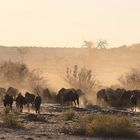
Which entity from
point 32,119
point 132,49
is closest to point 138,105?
point 32,119

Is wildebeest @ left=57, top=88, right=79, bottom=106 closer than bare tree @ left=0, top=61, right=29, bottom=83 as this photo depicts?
Yes

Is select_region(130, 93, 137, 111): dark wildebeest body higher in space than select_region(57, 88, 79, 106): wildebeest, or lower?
lower

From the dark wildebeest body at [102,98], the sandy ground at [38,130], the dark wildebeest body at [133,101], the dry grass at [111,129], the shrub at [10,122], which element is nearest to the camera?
the sandy ground at [38,130]

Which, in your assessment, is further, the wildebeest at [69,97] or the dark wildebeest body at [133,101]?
the wildebeest at [69,97]

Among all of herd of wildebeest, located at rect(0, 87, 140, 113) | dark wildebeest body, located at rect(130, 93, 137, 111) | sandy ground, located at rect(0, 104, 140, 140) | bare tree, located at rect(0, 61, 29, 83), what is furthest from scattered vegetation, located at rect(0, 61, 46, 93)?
sandy ground, located at rect(0, 104, 140, 140)

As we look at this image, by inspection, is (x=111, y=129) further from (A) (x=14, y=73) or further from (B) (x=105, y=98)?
(A) (x=14, y=73)

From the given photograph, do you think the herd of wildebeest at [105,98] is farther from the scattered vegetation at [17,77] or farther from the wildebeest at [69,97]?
the scattered vegetation at [17,77]

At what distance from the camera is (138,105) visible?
45094 millimetres

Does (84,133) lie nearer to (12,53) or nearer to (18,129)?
(18,129)

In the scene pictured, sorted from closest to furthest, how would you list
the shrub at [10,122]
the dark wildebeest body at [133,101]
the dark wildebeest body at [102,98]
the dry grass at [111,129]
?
the dry grass at [111,129] < the shrub at [10,122] < the dark wildebeest body at [133,101] < the dark wildebeest body at [102,98]

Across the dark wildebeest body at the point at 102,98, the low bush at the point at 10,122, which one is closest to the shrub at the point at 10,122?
the low bush at the point at 10,122

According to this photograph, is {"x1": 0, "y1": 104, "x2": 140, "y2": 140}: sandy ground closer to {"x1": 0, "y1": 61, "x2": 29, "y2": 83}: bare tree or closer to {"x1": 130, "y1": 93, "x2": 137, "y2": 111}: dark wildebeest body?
{"x1": 130, "y1": 93, "x2": 137, "y2": 111}: dark wildebeest body

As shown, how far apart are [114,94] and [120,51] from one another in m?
109

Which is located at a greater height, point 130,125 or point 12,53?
point 12,53
